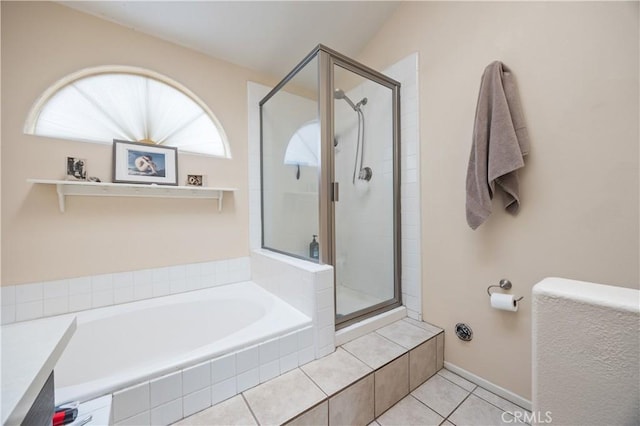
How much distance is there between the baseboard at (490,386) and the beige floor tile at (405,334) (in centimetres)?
27

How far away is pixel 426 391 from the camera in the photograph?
1.47m

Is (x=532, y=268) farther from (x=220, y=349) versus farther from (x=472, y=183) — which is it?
(x=220, y=349)

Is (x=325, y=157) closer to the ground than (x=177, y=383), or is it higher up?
higher up

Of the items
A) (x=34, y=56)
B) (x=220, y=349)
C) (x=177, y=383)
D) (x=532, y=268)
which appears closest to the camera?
(x=177, y=383)

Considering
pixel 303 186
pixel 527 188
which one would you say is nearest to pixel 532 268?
pixel 527 188

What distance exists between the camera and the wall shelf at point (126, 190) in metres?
1.44

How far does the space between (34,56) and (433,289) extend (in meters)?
2.91

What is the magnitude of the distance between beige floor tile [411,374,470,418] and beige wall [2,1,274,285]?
1.71m

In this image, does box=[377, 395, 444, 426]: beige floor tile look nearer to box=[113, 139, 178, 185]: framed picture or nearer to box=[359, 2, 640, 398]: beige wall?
box=[359, 2, 640, 398]: beige wall

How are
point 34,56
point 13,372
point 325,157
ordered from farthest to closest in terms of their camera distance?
point 325,157
point 34,56
point 13,372

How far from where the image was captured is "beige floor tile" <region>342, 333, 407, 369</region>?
1.37m

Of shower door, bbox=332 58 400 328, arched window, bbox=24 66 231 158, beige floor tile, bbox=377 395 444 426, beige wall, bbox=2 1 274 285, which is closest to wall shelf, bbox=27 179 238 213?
beige wall, bbox=2 1 274 285

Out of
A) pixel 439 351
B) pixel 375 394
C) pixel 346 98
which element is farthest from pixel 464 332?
pixel 346 98

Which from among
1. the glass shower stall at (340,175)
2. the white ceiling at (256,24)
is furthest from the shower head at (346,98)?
the white ceiling at (256,24)
